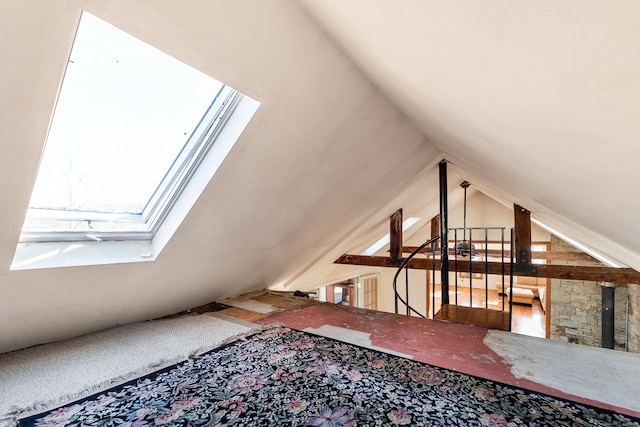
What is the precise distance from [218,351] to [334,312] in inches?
47.7

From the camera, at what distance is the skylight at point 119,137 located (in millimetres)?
1390

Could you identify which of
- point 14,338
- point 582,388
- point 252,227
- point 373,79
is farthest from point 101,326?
point 582,388

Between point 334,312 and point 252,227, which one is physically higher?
point 252,227

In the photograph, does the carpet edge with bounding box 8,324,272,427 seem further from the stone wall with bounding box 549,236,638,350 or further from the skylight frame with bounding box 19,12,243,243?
the stone wall with bounding box 549,236,638,350

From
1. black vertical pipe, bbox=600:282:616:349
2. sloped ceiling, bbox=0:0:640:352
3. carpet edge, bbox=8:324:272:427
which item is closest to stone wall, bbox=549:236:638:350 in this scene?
black vertical pipe, bbox=600:282:616:349

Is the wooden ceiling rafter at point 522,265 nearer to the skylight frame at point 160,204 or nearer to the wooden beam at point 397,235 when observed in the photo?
the wooden beam at point 397,235

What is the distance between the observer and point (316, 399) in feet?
4.62

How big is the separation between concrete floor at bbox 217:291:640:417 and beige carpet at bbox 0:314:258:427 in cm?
53

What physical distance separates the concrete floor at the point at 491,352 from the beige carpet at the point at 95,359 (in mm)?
533

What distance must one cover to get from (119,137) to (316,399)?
173cm

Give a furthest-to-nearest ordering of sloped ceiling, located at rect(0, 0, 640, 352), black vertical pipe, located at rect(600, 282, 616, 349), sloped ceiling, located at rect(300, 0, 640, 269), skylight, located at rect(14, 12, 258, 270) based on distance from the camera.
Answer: black vertical pipe, located at rect(600, 282, 616, 349), skylight, located at rect(14, 12, 258, 270), sloped ceiling, located at rect(0, 0, 640, 352), sloped ceiling, located at rect(300, 0, 640, 269)

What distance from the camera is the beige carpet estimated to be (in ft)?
4.72

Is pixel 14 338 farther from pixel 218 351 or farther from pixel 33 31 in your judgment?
pixel 33 31

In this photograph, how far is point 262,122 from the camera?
173 cm
